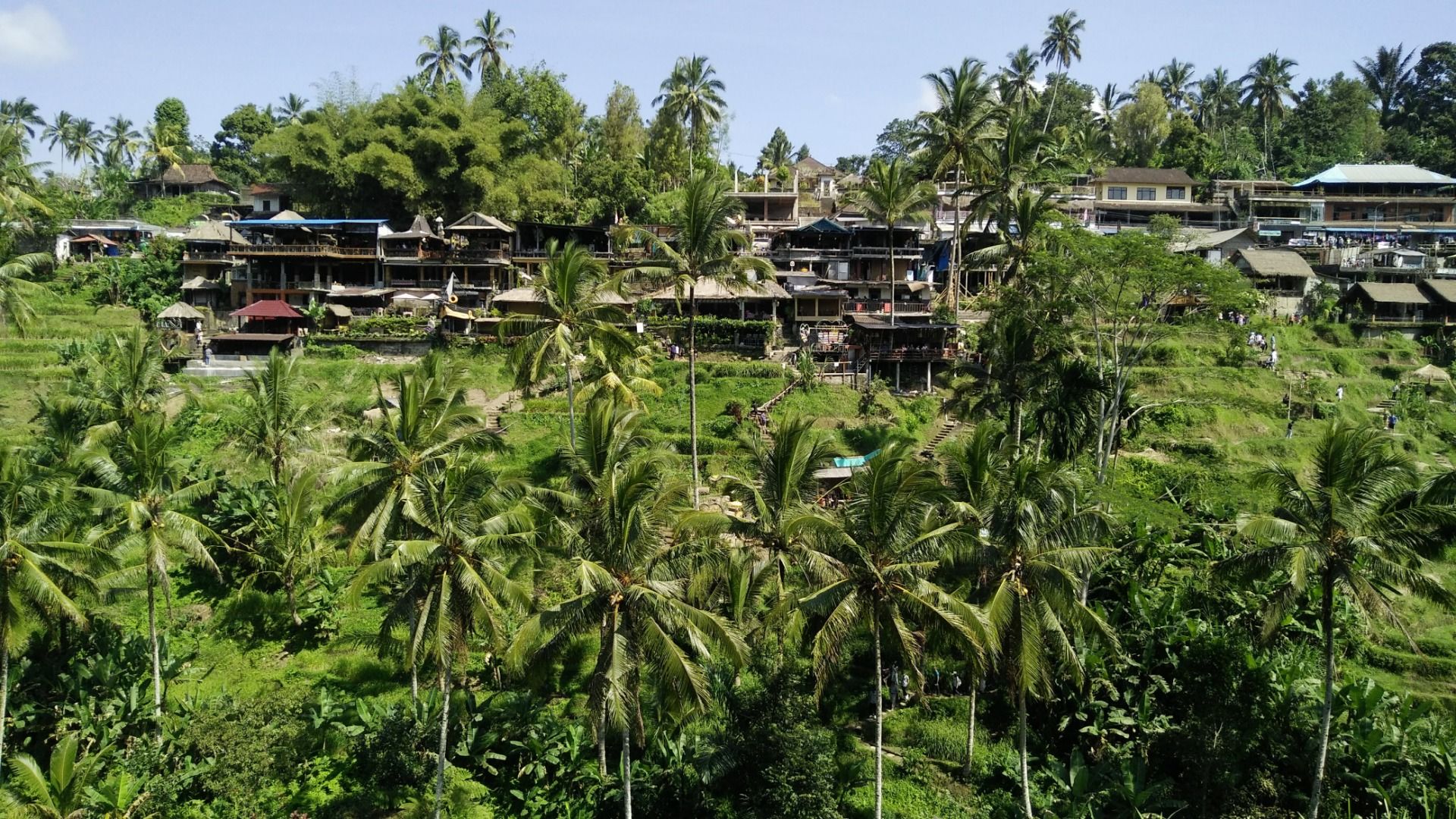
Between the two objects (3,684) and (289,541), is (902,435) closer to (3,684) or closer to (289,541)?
(289,541)

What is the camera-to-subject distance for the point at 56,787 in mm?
26203

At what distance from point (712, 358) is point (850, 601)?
31938 millimetres

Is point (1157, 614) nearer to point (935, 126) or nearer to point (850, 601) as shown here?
point (850, 601)

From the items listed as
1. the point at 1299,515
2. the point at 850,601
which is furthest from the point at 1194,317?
the point at 850,601

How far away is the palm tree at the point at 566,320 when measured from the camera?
37.2 metres

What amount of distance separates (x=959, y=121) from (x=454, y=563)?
41250 millimetres

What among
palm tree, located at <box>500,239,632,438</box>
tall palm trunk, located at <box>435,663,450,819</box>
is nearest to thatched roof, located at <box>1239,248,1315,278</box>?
palm tree, located at <box>500,239,632,438</box>

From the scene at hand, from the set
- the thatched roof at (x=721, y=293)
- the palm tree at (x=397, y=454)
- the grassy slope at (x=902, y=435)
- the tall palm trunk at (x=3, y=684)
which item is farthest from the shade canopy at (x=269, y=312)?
the palm tree at (x=397, y=454)

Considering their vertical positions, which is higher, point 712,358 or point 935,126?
point 935,126

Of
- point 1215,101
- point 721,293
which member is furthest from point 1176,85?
point 721,293

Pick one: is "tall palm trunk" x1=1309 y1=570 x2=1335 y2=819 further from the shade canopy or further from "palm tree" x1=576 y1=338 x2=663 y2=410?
the shade canopy

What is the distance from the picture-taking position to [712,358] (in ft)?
180

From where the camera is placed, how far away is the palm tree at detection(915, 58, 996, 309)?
54.7 metres

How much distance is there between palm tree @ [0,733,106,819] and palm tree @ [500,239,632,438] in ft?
57.6
